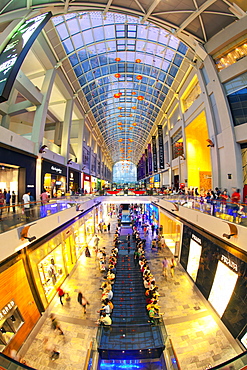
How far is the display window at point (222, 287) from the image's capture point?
656 cm

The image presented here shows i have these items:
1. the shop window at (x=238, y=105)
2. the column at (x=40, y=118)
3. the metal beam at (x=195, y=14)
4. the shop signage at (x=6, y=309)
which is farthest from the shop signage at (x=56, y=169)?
Result: the shop window at (x=238, y=105)

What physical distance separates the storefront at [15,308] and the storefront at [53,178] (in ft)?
35.1

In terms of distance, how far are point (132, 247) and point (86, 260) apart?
4851mm

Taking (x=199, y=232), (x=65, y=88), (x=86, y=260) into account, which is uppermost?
(x=65, y=88)

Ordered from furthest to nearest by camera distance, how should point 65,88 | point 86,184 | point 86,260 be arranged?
1. point 86,184
2. point 65,88
3. point 86,260

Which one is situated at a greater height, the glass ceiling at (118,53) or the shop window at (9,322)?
the glass ceiling at (118,53)

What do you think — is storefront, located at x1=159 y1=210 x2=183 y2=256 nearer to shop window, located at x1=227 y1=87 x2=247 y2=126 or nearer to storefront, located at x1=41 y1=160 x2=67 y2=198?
shop window, located at x1=227 y1=87 x2=247 y2=126

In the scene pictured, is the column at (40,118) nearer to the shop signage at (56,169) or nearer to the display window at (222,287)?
the shop signage at (56,169)

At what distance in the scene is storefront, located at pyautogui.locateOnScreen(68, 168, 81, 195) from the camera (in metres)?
24.2

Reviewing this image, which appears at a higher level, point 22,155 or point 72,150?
point 72,150

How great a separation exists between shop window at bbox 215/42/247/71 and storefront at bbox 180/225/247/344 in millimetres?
12516

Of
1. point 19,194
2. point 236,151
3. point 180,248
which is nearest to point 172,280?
point 180,248

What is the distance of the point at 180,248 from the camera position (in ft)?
42.9

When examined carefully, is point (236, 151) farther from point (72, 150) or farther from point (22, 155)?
point (72, 150)
